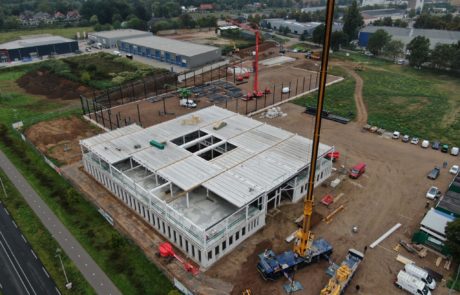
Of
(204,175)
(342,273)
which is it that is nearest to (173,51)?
(204,175)

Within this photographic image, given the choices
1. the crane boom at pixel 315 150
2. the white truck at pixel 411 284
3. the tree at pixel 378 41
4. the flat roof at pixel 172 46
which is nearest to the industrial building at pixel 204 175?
the crane boom at pixel 315 150

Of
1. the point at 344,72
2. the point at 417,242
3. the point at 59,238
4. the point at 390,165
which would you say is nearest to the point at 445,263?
the point at 417,242

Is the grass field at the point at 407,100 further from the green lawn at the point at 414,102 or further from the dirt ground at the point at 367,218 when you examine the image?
the dirt ground at the point at 367,218

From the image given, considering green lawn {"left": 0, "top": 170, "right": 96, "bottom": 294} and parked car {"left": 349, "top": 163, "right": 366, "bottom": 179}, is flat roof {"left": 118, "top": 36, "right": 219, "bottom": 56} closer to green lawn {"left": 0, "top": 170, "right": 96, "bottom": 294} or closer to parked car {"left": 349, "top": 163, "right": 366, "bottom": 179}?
parked car {"left": 349, "top": 163, "right": 366, "bottom": 179}

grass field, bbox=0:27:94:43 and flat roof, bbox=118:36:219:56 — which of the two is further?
grass field, bbox=0:27:94:43

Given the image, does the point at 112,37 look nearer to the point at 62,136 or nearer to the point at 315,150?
the point at 62,136

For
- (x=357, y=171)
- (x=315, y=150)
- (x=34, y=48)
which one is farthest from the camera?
(x=34, y=48)

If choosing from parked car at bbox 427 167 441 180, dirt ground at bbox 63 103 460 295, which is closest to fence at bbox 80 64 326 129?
dirt ground at bbox 63 103 460 295
